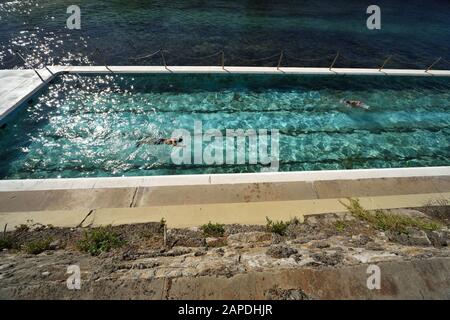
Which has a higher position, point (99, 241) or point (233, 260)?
point (233, 260)

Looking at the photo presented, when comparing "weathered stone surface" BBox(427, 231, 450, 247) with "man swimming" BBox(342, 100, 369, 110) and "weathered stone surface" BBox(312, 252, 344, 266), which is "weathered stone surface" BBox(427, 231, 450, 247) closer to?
"weathered stone surface" BBox(312, 252, 344, 266)

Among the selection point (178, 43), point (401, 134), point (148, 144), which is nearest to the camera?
point (148, 144)

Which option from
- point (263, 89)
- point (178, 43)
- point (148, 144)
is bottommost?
point (148, 144)

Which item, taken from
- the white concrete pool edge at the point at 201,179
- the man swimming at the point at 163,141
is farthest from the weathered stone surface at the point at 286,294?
the man swimming at the point at 163,141

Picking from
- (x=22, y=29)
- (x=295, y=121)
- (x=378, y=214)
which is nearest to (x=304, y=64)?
(x=295, y=121)

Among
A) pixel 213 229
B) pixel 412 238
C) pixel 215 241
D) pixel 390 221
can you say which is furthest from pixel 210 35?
pixel 412 238

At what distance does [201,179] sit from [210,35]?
13817 mm

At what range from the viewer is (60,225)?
650 cm

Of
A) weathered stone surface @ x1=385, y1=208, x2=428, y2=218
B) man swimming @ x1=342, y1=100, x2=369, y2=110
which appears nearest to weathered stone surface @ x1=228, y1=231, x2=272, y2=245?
weathered stone surface @ x1=385, y1=208, x2=428, y2=218

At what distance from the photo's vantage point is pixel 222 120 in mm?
11633

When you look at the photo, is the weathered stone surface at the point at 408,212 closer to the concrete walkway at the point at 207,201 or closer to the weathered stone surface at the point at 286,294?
the concrete walkway at the point at 207,201

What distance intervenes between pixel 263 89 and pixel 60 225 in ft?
34.2

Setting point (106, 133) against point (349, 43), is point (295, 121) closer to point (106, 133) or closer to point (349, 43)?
point (106, 133)

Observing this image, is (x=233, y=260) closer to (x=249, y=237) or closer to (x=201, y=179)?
(x=249, y=237)
